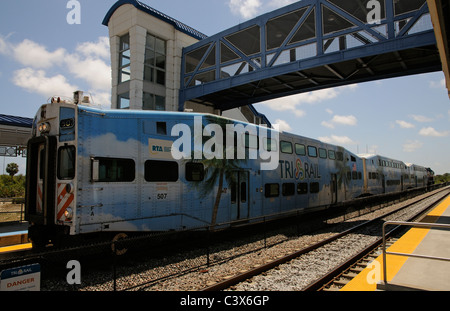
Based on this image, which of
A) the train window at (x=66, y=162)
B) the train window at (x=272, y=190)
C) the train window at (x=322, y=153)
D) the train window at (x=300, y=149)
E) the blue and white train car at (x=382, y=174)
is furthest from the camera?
the blue and white train car at (x=382, y=174)

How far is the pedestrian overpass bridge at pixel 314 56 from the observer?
58.4ft

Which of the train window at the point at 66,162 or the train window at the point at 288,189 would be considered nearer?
the train window at the point at 66,162

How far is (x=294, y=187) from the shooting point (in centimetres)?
1536

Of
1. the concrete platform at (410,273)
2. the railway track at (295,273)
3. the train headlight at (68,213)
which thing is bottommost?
the railway track at (295,273)

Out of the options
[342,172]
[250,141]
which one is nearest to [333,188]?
[342,172]

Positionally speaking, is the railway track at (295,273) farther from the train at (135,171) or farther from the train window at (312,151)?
the train window at (312,151)

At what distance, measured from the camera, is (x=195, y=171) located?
1012 cm

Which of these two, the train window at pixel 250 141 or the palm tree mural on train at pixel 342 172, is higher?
the train window at pixel 250 141

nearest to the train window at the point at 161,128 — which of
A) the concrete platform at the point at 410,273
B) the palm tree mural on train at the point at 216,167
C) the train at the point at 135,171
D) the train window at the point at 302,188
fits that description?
the train at the point at 135,171

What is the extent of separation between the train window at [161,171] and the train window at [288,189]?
6849 millimetres

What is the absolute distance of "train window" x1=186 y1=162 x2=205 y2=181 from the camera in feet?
32.5

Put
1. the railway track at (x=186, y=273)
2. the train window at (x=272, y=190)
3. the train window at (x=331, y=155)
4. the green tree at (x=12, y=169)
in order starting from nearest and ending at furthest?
the railway track at (x=186, y=273)
the train window at (x=272, y=190)
the train window at (x=331, y=155)
the green tree at (x=12, y=169)

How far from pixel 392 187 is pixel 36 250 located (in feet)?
115
